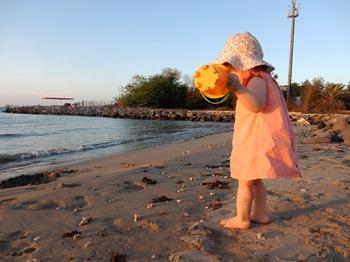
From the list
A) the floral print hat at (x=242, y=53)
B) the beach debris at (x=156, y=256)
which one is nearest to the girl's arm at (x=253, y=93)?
the floral print hat at (x=242, y=53)

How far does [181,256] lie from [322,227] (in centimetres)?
148

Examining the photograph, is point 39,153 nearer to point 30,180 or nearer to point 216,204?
point 30,180

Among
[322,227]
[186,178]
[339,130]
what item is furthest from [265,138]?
[339,130]

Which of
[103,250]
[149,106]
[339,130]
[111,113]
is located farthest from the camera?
[149,106]

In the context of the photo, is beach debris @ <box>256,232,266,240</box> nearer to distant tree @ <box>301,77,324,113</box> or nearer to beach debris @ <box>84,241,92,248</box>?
beach debris @ <box>84,241,92,248</box>

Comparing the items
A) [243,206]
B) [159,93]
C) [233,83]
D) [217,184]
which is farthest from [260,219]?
[159,93]

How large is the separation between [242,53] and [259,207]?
145 centimetres

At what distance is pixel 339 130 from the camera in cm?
1388

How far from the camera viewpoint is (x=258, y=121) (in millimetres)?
3365

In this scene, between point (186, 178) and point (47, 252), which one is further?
point (186, 178)

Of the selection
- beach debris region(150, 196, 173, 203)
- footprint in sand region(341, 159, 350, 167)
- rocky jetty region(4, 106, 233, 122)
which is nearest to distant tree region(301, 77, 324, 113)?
rocky jetty region(4, 106, 233, 122)

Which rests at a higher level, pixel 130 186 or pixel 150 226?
pixel 150 226

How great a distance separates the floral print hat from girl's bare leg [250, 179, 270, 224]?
43.8 inches

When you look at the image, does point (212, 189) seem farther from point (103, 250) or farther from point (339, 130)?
point (339, 130)
